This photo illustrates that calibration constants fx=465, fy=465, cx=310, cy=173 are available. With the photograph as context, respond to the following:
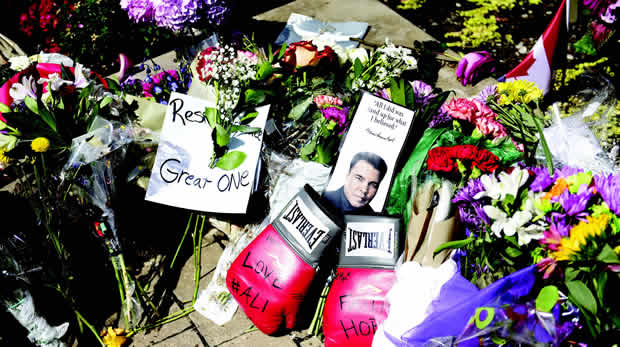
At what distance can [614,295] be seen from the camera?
1220mm

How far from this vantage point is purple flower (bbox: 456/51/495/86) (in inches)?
109

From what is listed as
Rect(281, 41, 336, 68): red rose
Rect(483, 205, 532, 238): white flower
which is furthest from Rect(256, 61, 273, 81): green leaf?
Rect(483, 205, 532, 238): white flower

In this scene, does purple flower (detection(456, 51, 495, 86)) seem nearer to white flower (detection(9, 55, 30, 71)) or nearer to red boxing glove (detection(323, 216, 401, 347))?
red boxing glove (detection(323, 216, 401, 347))

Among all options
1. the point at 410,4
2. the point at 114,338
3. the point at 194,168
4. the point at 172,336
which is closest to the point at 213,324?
the point at 172,336

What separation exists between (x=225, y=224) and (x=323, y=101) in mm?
821

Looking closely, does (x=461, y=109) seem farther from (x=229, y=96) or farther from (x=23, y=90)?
(x=23, y=90)

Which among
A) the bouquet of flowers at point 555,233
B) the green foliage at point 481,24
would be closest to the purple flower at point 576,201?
the bouquet of flowers at point 555,233

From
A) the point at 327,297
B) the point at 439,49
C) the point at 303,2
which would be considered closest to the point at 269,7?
the point at 303,2

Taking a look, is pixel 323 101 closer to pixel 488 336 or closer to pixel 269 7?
pixel 488 336

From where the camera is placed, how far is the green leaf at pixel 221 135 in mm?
2068

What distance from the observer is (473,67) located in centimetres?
279

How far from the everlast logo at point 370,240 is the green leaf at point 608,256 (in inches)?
31.3

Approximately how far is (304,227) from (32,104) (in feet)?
3.92

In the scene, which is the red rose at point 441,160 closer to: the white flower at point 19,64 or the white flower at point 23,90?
the white flower at point 23,90
